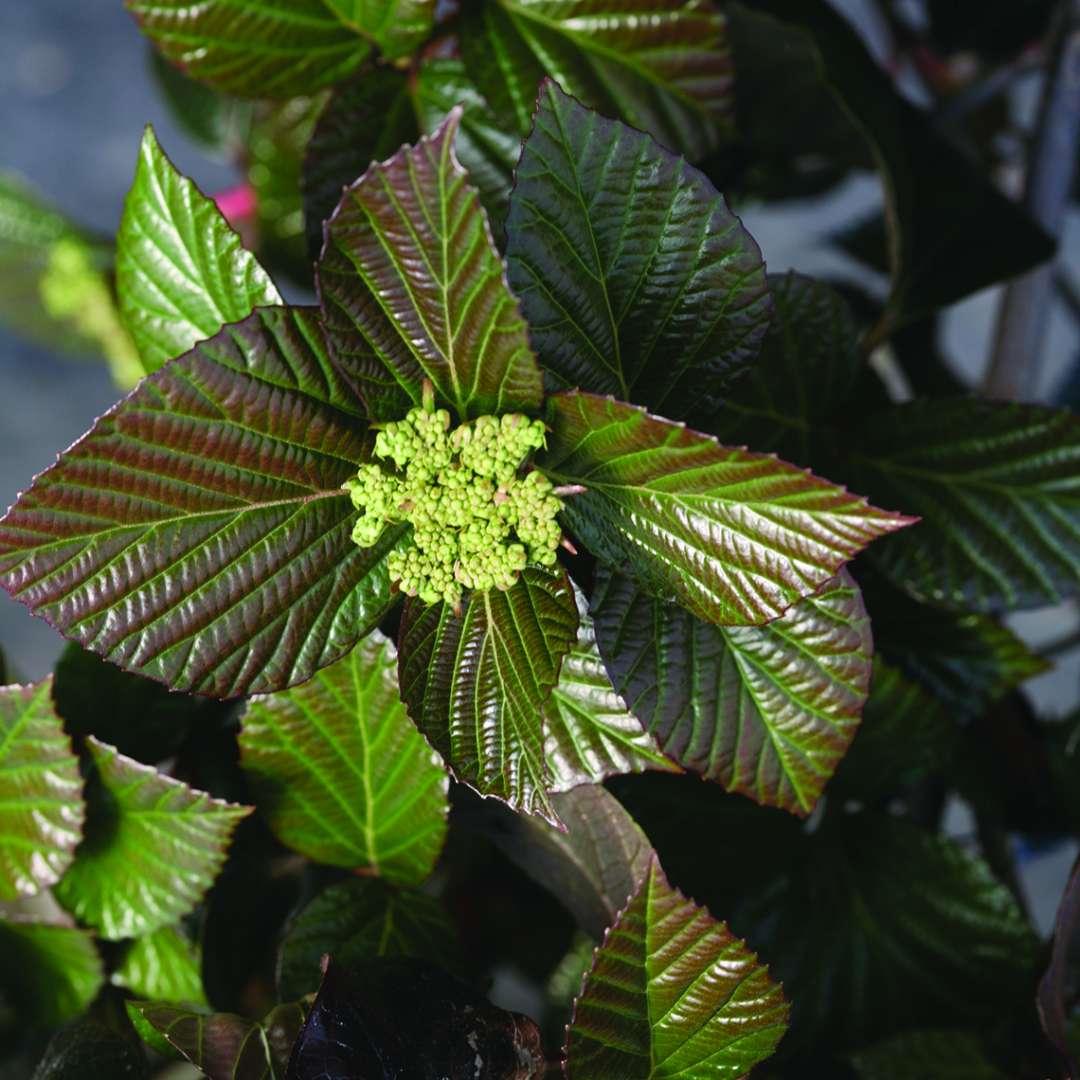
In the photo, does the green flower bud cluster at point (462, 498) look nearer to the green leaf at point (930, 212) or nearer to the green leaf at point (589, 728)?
the green leaf at point (589, 728)

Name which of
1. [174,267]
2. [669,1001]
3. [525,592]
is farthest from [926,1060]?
[174,267]

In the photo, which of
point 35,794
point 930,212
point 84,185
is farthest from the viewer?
point 84,185

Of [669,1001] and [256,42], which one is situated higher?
[256,42]

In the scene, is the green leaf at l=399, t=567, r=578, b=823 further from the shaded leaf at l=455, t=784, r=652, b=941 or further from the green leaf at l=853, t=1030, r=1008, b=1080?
the green leaf at l=853, t=1030, r=1008, b=1080

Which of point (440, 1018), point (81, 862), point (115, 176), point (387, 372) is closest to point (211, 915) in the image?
point (81, 862)

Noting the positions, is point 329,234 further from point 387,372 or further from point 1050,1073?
point 1050,1073

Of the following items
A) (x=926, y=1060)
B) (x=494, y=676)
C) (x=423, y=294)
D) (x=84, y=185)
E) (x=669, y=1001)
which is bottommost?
(x=926, y=1060)

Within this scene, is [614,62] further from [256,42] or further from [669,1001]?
[669,1001]

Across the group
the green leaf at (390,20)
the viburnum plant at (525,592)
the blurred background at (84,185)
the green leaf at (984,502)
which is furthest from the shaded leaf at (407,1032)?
the blurred background at (84,185)
